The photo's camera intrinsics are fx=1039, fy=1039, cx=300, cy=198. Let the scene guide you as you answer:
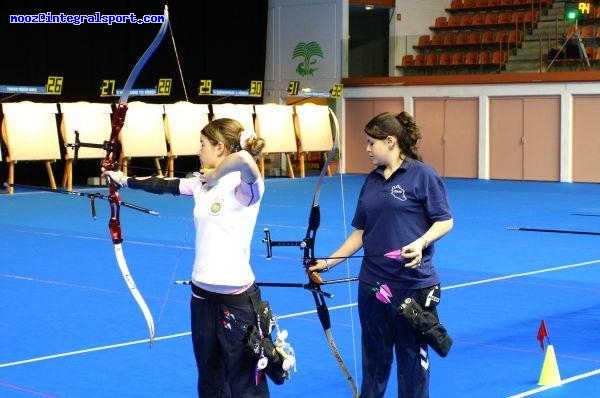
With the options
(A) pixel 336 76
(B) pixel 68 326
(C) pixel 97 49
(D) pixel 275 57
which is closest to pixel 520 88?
(A) pixel 336 76

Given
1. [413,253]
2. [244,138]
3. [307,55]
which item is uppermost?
[307,55]

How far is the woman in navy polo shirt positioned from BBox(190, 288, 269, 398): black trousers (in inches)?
25.9

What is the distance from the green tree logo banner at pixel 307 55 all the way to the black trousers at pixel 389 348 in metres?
25.0

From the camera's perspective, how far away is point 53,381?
6.49 meters

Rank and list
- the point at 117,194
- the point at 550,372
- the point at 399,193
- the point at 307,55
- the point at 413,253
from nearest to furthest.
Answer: the point at 413,253, the point at 399,193, the point at 117,194, the point at 550,372, the point at 307,55

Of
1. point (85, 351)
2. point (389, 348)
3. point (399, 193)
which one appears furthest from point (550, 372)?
point (85, 351)

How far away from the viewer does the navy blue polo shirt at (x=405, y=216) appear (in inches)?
190

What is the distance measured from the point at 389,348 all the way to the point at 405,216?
0.63 meters

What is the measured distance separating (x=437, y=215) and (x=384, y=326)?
1.91 feet

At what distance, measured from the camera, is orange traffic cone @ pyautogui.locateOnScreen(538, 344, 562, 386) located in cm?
631

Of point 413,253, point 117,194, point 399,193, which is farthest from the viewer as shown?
point 117,194

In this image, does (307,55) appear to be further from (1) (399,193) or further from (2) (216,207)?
(2) (216,207)

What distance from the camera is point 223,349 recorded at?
4508 millimetres

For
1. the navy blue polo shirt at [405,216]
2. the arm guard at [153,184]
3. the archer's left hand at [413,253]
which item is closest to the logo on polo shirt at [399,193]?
the navy blue polo shirt at [405,216]
